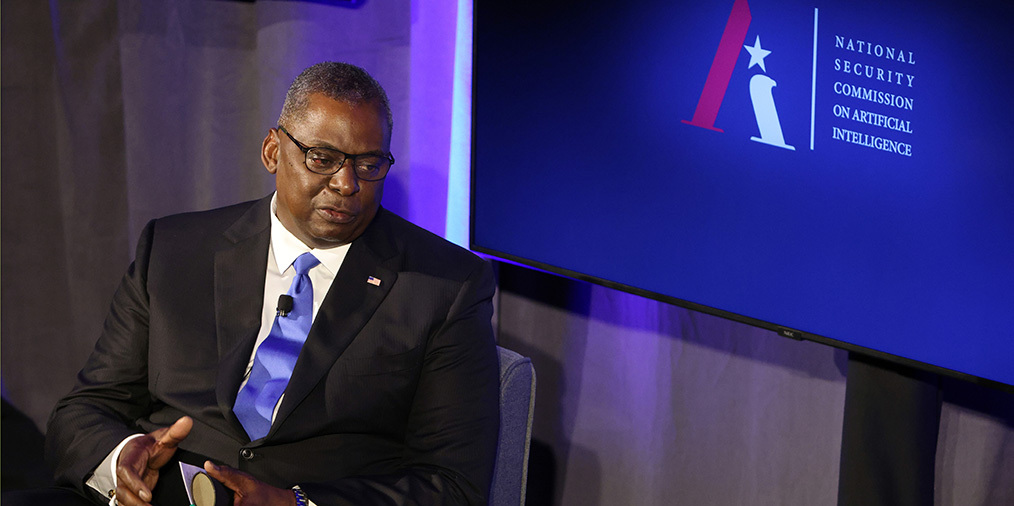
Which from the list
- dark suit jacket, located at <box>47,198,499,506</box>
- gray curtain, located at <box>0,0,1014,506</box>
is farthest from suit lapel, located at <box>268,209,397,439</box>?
gray curtain, located at <box>0,0,1014,506</box>

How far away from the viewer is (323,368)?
6.40 feet

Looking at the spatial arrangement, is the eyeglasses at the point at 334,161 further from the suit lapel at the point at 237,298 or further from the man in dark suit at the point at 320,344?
the suit lapel at the point at 237,298

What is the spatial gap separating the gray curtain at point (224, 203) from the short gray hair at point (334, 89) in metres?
0.86

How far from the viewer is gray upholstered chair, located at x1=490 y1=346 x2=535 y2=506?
209cm

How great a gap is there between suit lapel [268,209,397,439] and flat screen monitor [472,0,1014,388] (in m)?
0.58

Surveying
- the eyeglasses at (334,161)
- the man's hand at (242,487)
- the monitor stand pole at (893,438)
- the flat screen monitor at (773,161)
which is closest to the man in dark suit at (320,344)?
the eyeglasses at (334,161)

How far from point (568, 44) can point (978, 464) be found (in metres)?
1.31

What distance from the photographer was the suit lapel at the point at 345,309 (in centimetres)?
194

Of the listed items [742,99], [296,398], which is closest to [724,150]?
[742,99]

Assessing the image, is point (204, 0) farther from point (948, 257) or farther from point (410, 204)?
point (948, 257)

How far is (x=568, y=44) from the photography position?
2.38 metres

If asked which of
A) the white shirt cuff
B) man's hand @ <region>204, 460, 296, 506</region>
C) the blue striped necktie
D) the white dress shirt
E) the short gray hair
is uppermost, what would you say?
the short gray hair

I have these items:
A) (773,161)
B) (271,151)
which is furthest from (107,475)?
(773,161)

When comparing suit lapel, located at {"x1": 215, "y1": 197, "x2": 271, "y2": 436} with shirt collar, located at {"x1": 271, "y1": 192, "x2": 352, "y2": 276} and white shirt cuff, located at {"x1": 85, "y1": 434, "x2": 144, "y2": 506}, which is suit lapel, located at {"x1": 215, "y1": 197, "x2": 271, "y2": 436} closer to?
shirt collar, located at {"x1": 271, "y1": 192, "x2": 352, "y2": 276}
